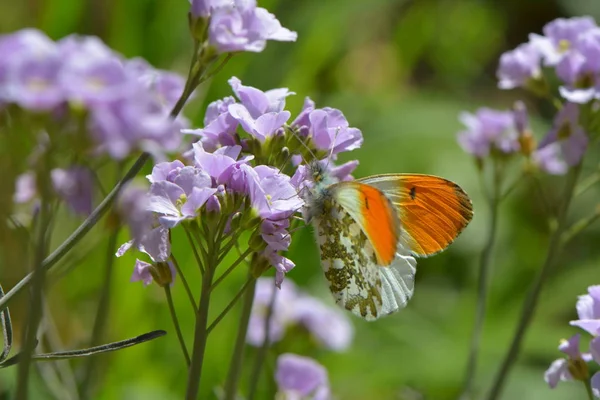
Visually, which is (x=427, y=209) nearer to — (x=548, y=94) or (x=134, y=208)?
(x=548, y=94)

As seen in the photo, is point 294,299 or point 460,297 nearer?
point 294,299

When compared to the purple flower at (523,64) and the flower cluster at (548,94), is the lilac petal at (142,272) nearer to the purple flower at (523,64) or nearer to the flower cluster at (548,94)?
the flower cluster at (548,94)

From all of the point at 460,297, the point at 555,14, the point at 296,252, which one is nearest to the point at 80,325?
the point at 296,252

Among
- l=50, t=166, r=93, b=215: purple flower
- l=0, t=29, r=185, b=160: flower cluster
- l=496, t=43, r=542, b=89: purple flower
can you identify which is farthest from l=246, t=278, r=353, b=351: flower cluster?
l=0, t=29, r=185, b=160: flower cluster

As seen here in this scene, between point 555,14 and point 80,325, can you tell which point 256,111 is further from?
point 555,14

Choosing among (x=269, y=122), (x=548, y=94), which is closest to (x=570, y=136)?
(x=548, y=94)

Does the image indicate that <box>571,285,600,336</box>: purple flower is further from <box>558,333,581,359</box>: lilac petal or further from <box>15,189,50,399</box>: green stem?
<box>15,189,50,399</box>: green stem
